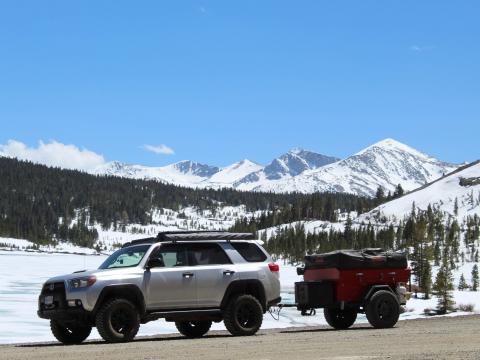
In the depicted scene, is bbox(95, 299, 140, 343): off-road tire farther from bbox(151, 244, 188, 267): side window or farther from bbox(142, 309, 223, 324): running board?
bbox(151, 244, 188, 267): side window

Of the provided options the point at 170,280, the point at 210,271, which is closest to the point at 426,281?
the point at 210,271

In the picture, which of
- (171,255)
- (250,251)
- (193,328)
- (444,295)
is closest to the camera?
(171,255)

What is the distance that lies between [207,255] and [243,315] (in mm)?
1809

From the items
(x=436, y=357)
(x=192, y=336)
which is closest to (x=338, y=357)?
(x=436, y=357)

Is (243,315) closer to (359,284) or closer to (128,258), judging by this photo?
(128,258)

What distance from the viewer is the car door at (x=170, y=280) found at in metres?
19.2

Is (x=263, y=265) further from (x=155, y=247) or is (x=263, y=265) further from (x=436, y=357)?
(x=436, y=357)

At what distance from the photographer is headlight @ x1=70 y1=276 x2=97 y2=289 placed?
1842cm

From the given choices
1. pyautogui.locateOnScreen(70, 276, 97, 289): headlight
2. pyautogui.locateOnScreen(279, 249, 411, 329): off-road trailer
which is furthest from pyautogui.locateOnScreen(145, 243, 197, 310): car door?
pyautogui.locateOnScreen(279, 249, 411, 329): off-road trailer

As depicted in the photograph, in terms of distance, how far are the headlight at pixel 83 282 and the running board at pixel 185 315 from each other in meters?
1.68

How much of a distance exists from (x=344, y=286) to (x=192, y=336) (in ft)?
15.0

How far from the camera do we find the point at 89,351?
53.0ft

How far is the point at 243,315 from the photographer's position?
67.1 feet

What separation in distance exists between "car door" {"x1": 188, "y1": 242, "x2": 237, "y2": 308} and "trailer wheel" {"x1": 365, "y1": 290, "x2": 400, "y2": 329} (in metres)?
4.63
